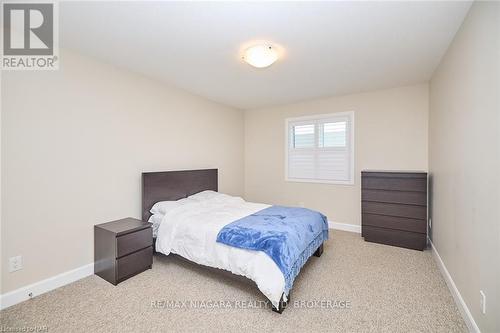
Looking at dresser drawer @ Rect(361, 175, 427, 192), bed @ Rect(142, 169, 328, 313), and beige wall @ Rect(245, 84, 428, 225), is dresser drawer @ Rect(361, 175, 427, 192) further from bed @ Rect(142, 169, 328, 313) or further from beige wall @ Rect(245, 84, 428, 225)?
bed @ Rect(142, 169, 328, 313)

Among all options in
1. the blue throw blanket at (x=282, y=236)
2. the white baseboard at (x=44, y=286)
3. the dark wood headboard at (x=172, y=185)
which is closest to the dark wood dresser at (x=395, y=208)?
the blue throw blanket at (x=282, y=236)

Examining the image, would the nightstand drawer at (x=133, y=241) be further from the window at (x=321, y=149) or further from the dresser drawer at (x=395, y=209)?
the dresser drawer at (x=395, y=209)

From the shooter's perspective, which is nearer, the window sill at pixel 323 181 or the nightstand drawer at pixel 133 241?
the nightstand drawer at pixel 133 241

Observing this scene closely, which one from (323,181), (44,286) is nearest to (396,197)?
(323,181)

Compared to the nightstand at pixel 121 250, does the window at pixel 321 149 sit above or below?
above

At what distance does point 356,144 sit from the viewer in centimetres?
396

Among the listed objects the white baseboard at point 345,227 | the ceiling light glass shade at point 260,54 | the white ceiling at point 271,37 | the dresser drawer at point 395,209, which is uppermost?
the white ceiling at point 271,37

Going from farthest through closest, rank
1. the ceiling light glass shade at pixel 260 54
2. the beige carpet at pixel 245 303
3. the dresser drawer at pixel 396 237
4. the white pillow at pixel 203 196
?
the white pillow at pixel 203 196 → the dresser drawer at pixel 396 237 → the ceiling light glass shade at pixel 260 54 → the beige carpet at pixel 245 303

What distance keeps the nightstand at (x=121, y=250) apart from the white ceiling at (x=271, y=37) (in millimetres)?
1880

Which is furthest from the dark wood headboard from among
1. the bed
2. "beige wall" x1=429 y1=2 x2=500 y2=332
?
"beige wall" x1=429 y1=2 x2=500 y2=332

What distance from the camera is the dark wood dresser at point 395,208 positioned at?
313 centimetres

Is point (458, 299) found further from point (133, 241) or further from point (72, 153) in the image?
point (72, 153)

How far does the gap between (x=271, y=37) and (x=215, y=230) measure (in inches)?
77.3

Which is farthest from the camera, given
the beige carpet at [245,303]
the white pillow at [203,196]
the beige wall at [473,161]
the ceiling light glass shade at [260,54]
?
the white pillow at [203,196]
